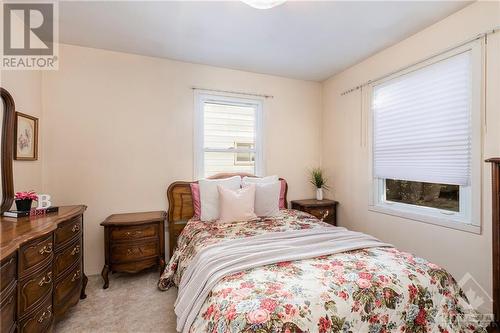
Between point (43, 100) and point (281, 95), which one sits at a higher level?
point (281, 95)

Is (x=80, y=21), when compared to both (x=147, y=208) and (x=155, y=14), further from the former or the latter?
(x=147, y=208)

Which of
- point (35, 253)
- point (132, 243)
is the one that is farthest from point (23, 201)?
point (132, 243)

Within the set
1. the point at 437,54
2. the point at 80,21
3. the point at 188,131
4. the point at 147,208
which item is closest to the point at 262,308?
the point at 147,208

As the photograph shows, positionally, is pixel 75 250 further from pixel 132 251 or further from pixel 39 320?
pixel 39 320

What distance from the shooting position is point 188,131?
307 centimetres

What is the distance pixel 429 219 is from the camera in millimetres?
2301

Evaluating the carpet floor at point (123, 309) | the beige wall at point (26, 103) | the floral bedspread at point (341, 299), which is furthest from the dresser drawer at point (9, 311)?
the beige wall at point (26, 103)

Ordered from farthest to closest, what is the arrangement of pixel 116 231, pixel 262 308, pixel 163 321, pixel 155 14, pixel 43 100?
1. pixel 43 100
2. pixel 116 231
3. pixel 155 14
4. pixel 163 321
5. pixel 262 308

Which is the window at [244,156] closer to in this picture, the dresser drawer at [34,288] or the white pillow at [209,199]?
the white pillow at [209,199]

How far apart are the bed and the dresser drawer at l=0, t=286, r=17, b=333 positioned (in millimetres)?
831

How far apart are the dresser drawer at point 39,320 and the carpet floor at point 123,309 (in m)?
0.35

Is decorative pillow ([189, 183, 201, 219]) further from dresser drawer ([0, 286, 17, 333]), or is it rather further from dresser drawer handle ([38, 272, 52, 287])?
dresser drawer ([0, 286, 17, 333])

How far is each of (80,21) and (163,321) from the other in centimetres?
275

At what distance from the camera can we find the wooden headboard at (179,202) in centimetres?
290
